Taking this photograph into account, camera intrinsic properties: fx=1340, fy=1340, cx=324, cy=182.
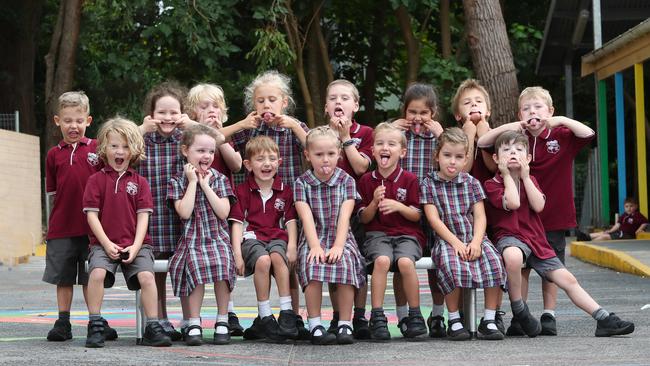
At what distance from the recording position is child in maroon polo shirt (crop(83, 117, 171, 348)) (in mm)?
8461

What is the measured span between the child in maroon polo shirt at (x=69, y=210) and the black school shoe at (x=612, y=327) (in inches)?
127

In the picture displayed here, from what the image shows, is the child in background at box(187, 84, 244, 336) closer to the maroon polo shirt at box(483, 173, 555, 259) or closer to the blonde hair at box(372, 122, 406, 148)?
the blonde hair at box(372, 122, 406, 148)

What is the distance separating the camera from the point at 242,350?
26.9 ft

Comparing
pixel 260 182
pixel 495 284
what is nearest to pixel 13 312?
pixel 260 182

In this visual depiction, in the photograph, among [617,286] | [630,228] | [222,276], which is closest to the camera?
[222,276]

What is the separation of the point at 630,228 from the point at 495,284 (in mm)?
14169

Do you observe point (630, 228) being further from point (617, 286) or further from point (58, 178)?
point (58, 178)

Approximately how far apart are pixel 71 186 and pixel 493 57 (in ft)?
34.2

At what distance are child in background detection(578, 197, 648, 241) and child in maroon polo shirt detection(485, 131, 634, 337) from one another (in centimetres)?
1342

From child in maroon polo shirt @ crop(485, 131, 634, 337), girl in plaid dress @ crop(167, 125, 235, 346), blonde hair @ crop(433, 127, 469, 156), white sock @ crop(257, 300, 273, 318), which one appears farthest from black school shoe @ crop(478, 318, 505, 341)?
girl in plaid dress @ crop(167, 125, 235, 346)

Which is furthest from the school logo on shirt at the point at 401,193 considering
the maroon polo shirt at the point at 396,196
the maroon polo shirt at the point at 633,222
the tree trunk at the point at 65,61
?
the tree trunk at the point at 65,61

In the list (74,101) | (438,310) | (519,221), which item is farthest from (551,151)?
(74,101)

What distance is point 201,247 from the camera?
865 centimetres

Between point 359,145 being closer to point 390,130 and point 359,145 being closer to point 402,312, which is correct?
point 390,130
